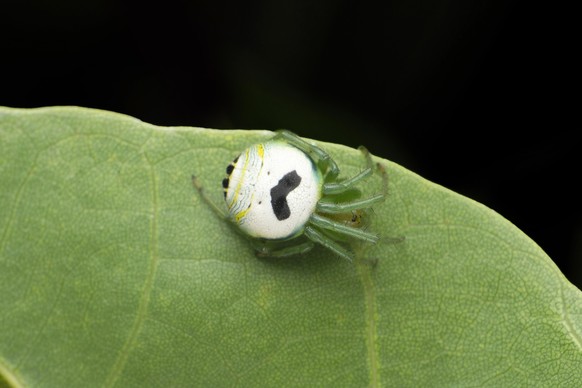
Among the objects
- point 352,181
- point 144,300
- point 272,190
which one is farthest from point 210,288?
point 352,181

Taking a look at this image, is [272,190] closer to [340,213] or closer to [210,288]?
[340,213]

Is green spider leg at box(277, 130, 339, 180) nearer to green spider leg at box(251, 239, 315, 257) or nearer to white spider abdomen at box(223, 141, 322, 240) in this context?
white spider abdomen at box(223, 141, 322, 240)

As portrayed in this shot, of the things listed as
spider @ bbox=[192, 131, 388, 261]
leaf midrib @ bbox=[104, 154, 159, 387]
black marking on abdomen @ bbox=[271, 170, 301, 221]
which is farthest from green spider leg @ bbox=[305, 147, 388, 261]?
leaf midrib @ bbox=[104, 154, 159, 387]

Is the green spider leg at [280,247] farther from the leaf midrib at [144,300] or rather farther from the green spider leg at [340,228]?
the leaf midrib at [144,300]

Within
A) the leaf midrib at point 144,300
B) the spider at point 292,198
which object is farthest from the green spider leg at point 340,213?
the leaf midrib at point 144,300

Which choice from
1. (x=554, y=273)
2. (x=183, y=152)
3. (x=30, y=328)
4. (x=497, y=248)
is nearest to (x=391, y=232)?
(x=497, y=248)
